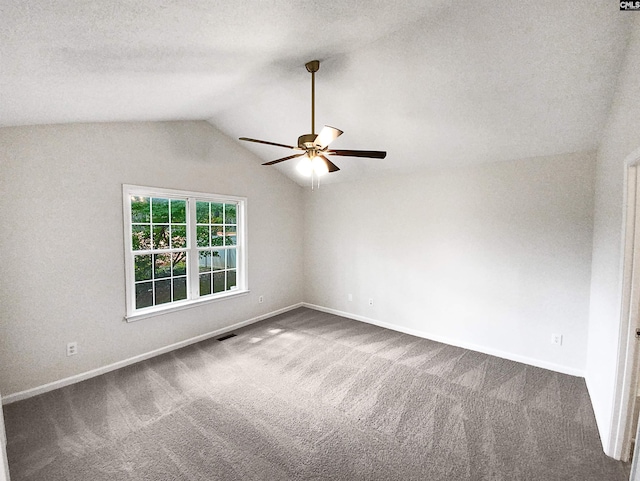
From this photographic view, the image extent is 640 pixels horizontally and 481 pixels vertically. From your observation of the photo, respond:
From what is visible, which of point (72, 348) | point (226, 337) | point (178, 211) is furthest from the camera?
point (226, 337)

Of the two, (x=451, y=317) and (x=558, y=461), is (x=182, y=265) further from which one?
(x=558, y=461)

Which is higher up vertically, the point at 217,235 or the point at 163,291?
the point at 217,235

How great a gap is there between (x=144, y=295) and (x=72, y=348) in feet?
2.80

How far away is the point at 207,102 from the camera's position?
3.20 m

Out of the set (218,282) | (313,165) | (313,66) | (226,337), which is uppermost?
(313,66)

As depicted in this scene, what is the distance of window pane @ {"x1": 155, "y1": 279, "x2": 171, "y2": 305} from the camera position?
3719mm

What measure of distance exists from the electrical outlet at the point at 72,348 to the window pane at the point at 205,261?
163cm

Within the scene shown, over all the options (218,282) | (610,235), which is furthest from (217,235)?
(610,235)

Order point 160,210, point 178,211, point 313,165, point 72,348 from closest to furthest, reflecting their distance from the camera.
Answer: point 313,165
point 72,348
point 160,210
point 178,211

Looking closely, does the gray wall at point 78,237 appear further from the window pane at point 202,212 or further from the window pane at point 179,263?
the window pane at point 179,263

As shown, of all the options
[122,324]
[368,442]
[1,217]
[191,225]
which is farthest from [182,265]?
[368,442]

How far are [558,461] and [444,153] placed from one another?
10.3 ft

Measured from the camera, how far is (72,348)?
294 centimetres

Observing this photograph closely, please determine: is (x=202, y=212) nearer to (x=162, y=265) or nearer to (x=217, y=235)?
(x=217, y=235)
